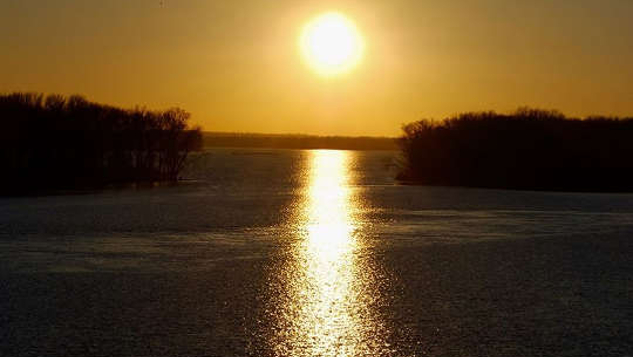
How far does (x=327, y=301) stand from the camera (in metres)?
11.1

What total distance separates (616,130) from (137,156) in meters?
45.7

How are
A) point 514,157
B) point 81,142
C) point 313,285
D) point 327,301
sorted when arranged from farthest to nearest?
1. point 514,157
2. point 81,142
3. point 313,285
4. point 327,301

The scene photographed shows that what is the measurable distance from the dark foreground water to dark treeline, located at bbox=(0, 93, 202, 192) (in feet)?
60.2

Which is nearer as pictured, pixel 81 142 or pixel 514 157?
pixel 81 142

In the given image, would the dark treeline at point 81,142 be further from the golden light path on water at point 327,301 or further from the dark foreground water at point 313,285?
the golden light path on water at point 327,301

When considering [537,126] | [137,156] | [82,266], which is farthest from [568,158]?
[82,266]

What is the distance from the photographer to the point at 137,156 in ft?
171

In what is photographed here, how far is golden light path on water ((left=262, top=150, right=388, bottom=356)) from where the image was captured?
8578 mm

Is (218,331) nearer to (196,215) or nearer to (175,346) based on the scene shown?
(175,346)

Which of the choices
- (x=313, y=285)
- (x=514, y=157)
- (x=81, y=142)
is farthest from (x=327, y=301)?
(x=514, y=157)

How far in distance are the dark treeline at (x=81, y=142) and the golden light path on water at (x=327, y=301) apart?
88.6 feet

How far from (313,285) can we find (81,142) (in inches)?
1468

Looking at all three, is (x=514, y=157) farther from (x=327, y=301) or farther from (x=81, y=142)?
(x=327, y=301)

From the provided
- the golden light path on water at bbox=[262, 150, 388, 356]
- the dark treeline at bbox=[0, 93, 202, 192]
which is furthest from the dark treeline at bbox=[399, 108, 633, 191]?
the golden light path on water at bbox=[262, 150, 388, 356]
